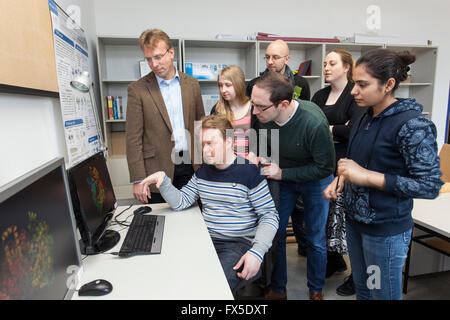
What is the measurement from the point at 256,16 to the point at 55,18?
8.71ft

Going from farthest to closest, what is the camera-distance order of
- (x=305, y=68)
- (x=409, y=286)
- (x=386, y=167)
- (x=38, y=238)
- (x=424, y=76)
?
Answer: (x=424, y=76), (x=305, y=68), (x=409, y=286), (x=386, y=167), (x=38, y=238)

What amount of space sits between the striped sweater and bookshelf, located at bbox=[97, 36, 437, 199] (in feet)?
5.63

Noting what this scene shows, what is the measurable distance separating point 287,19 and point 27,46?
3293mm

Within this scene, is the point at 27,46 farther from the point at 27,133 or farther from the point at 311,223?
the point at 311,223

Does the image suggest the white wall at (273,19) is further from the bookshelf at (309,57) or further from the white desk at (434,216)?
the white desk at (434,216)

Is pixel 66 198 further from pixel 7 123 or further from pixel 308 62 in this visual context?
pixel 308 62

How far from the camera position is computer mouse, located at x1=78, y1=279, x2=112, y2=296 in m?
0.86

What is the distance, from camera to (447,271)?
2.27m

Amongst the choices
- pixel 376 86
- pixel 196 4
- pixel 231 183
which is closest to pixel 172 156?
pixel 231 183

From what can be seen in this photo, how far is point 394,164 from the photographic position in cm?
106

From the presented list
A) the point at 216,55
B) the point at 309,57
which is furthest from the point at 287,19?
the point at 216,55

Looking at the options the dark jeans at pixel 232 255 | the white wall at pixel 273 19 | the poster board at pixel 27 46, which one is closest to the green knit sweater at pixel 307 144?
the dark jeans at pixel 232 255

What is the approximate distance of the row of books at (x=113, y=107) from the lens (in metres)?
3.21

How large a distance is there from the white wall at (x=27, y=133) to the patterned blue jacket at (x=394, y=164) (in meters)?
1.42
